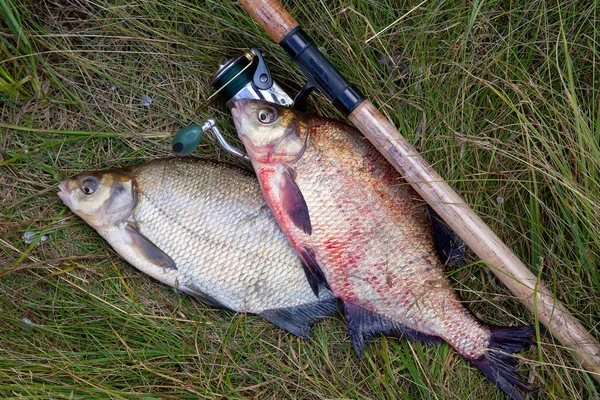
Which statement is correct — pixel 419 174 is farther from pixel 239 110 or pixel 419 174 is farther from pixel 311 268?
pixel 239 110

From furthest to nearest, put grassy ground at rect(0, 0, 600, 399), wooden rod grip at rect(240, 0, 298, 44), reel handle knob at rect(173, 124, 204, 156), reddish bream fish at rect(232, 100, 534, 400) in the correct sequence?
grassy ground at rect(0, 0, 600, 399)
reel handle knob at rect(173, 124, 204, 156)
reddish bream fish at rect(232, 100, 534, 400)
wooden rod grip at rect(240, 0, 298, 44)

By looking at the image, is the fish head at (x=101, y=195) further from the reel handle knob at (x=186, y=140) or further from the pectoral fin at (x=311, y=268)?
the pectoral fin at (x=311, y=268)

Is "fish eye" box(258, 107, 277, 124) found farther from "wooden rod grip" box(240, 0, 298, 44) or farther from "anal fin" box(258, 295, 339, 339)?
"anal fin" box(258, 295, 339, 339)

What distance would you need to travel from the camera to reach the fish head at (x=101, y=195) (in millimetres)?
2490

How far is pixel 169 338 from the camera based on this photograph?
2631 millimetres

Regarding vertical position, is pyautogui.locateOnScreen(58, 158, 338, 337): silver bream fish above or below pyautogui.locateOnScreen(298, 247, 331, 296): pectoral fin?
above

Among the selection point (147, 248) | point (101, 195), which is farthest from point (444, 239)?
point (101, 195)

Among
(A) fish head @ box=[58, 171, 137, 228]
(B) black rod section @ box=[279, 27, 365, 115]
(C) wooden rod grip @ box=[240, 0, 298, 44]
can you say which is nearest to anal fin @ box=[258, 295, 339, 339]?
(A) fish head @ box=[58, 171, 137, 228]

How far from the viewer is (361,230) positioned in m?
2.36

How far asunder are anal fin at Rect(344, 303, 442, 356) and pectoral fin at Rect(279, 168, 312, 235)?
0.46 metres

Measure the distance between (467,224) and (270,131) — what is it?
0.89m

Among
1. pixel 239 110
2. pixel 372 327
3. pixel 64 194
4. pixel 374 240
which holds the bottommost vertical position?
pixel 372 327

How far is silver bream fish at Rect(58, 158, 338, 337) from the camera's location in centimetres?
249

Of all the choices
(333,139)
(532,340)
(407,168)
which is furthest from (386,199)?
(532,340)
